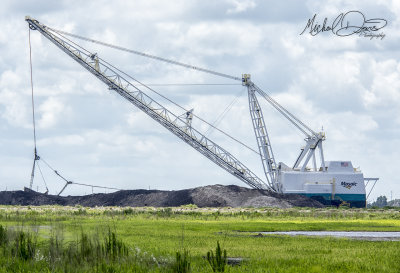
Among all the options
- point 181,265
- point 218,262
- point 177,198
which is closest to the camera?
point 181,265

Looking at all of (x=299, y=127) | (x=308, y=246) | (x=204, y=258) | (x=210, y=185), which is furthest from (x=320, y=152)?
(x=204, y=258)

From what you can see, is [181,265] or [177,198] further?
[177,198]

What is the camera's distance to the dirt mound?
334ft

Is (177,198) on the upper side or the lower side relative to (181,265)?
upper

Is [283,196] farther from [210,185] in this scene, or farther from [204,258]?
[204,258]

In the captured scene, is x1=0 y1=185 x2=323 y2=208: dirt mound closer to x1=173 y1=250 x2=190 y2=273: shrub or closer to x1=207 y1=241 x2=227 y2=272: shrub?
x1=207 y1=241 x2=227 y2=272: shrub

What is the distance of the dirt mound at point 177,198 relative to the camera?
10184 centimetres

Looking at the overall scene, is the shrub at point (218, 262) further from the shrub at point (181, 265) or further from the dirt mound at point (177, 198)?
the dirt mound at point (177, 198)

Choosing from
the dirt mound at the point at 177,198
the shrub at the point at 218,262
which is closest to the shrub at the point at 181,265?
the shrub at the point at 218,262

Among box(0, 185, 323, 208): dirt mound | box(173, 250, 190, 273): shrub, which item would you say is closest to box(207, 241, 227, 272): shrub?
box(173, 250, 190, 273): shrub

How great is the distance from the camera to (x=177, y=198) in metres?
110

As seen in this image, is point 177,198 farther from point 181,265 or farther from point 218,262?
point 181,265

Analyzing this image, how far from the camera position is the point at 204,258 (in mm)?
26766

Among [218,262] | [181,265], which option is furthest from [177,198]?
[181,265]
